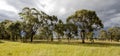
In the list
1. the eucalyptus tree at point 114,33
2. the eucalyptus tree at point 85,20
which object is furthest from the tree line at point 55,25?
the eucalyptus tree at point 114,33

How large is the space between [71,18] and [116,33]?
4491cm

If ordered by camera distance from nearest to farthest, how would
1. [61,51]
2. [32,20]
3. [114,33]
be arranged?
[61,51] < [32,20] < [114,33]

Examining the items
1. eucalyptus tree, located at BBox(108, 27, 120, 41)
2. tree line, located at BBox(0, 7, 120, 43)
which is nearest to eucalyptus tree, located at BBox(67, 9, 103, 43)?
tree line, located at BBox(0, 7, 120, 43)

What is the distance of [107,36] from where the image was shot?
110 m

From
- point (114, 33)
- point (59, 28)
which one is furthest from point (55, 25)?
point (114, 33)

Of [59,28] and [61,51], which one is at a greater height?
[59,28]

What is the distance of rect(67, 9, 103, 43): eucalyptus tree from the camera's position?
65106 millimetres

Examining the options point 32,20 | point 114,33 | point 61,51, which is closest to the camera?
point 61,51

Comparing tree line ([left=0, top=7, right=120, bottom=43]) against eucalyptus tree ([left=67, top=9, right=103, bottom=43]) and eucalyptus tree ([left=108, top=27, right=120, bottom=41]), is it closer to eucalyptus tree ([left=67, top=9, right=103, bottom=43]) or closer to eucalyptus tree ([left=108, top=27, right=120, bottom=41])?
eucalyptus tree ([left=67, top=9, right=103, bottom=43])

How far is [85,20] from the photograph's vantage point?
2650 inches

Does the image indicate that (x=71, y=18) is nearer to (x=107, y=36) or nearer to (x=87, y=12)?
(x=87, y=12)

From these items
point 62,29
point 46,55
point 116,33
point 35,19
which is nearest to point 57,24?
point 62,29

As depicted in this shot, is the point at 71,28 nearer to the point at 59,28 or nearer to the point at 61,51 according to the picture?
the point at 59,28

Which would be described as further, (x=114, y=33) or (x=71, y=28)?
(x=114, y=33)
